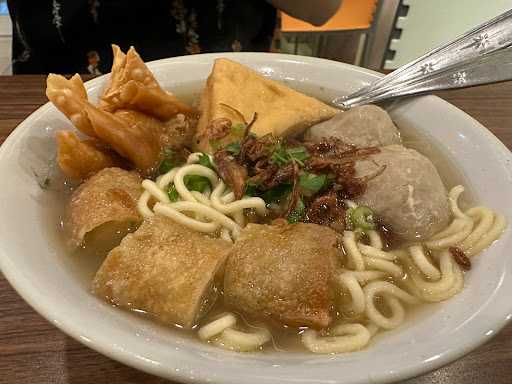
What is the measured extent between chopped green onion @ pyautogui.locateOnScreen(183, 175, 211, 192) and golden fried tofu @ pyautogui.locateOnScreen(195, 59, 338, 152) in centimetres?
11

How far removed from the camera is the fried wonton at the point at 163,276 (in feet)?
3.13

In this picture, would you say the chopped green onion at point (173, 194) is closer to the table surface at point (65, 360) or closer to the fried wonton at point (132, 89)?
the fried wonton at point (132, 89)

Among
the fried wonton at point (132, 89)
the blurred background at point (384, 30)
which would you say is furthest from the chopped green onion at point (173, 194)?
the blurred background at point (384, 30)

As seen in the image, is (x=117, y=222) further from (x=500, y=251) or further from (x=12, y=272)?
(x=500, y=251)

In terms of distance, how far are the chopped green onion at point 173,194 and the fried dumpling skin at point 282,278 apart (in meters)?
0.28

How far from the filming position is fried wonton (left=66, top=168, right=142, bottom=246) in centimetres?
112

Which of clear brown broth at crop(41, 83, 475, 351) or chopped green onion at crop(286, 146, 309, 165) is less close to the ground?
chopped green onion at crop(286, 146, 309, 165)

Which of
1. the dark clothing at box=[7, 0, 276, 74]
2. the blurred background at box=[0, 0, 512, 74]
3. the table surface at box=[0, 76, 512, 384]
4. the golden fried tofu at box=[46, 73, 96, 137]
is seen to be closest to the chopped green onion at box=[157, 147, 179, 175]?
the golden fried tofu at box=[46, 73, 96, 137]

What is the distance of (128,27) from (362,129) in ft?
3.94

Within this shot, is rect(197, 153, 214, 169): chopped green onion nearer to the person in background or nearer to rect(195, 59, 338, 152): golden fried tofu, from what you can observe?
rect(195, 59, 338, 152): golden fried tofu

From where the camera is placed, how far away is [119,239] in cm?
116

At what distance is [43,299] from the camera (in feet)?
2.86

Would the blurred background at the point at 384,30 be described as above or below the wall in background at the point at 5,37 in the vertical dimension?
above

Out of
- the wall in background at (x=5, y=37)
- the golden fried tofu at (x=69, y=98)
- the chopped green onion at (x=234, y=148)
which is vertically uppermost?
the golden fried tofu at (x=69, y=98)
